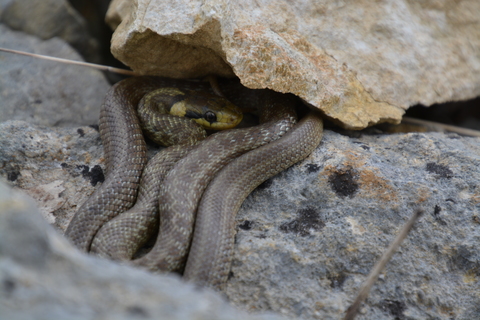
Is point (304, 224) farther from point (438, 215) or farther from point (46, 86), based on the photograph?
point (46, 86)

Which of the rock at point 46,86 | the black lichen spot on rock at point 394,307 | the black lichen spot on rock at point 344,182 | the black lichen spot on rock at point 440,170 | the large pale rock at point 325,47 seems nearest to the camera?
the black lichen spot on rock at point 394,307

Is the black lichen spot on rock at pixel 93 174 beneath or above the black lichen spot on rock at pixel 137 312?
beneath

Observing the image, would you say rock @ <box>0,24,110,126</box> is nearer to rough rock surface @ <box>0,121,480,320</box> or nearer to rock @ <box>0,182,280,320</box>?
rough rock surface @ <box>0,121,480,320</box>

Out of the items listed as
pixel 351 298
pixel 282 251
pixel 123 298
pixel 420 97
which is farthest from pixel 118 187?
pixel 420 97

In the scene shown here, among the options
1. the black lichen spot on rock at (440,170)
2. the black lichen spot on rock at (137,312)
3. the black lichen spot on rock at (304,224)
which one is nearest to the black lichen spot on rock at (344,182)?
the black lichen spot on rock at (304,224)

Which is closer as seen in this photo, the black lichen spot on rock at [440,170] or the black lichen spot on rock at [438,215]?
the black lichen spot on rock at [438,215]

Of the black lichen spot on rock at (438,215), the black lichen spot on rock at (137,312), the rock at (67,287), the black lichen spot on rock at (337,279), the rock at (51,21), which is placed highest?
the rock at (51,21)

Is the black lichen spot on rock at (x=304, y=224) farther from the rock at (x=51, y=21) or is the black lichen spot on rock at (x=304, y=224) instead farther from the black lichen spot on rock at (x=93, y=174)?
the rock at (x=51, y=21)
